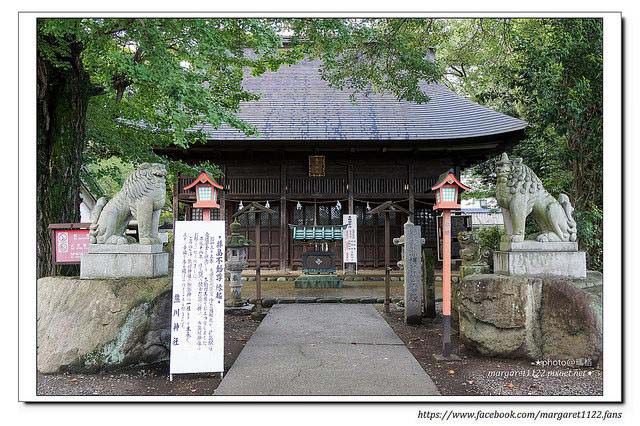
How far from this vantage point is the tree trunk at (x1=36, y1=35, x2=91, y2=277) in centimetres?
625

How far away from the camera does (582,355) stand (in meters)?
4.53

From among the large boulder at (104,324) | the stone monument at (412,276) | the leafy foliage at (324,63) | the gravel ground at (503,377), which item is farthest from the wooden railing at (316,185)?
the large boulder at (104,324)

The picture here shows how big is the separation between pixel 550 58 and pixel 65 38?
7052 mm

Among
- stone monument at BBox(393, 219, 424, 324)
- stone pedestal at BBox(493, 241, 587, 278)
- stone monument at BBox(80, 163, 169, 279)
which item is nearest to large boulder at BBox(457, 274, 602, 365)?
stone pedestal at BBox(493, 241, 587, 278)

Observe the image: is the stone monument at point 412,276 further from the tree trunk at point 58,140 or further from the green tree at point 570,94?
the tree trunk at point 58,140

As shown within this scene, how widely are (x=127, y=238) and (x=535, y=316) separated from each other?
4779 mm

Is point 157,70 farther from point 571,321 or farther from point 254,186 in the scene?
point 254,186

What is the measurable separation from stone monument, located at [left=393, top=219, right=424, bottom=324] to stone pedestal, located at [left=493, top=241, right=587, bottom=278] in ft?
7.02

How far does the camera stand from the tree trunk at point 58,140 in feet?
20.5


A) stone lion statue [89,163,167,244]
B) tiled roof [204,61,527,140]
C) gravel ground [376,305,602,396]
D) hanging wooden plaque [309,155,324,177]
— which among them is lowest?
gravel ground [376,305,602,396]

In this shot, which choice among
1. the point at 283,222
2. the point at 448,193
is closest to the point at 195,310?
the point at 448,193

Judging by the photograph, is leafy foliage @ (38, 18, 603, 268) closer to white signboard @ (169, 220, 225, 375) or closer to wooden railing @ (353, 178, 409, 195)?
white signboard @ (169, 220, 225, 375)
